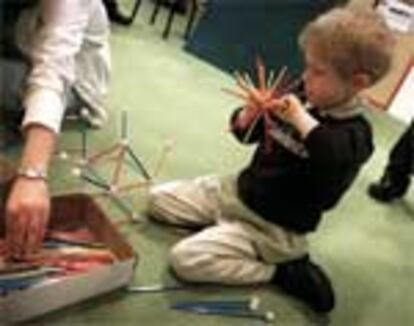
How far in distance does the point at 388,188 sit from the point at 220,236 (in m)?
0.83

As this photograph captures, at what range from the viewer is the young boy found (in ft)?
5.15

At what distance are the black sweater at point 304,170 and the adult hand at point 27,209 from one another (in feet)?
2.07

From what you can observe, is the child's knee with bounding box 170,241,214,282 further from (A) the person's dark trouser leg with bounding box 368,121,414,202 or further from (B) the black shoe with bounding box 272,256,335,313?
(A) the person's dark trouser leg with bounding box 368,121,414,202

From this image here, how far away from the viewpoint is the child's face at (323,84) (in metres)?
1.59

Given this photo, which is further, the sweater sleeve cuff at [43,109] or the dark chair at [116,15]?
the dark chair at [116,15]

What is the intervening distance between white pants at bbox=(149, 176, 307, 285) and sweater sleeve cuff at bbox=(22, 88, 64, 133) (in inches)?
19.7

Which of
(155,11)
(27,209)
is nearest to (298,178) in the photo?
(27,209)

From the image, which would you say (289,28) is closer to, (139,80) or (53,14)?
(139,80)

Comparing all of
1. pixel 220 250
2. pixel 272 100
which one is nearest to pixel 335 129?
pixel 272 100

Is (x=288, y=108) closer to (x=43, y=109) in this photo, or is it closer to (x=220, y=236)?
(x=220, y=236)

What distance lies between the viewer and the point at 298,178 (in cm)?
166

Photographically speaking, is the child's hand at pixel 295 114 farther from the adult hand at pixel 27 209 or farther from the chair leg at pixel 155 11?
the chair leg at pixel 155 11

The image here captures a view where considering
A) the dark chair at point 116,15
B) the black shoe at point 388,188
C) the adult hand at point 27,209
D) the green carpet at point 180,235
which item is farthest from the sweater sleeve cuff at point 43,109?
the dark chair at point 116,15

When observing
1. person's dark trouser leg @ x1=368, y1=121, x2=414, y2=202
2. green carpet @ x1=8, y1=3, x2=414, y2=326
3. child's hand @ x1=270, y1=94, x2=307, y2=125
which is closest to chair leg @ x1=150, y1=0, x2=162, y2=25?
green carpet @ x1=8, y1=3, x2=414, y2=326
